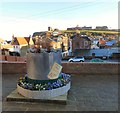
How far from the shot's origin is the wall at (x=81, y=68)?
7.77m

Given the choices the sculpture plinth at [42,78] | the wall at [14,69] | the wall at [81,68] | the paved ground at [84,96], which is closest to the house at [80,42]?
the wall at [81,68]

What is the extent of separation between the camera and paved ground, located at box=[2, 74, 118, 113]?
14.0 feet

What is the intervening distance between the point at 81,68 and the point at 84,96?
278 cm

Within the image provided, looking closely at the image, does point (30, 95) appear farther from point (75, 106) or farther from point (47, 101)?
point (75, 106)

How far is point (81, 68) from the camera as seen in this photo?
7.82m

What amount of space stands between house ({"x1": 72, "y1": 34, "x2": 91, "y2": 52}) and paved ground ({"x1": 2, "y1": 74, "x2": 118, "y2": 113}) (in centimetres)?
4001

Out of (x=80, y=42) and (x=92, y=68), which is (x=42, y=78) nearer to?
(x=92, y=68)

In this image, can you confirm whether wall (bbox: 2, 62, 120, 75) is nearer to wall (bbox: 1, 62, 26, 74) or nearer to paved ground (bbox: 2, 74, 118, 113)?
wall (bbox: 1, 62, 26, 74)

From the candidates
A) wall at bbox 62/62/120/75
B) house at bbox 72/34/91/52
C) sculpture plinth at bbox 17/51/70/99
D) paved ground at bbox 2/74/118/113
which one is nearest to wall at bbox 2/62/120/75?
wall at bbox 62/62/120/75

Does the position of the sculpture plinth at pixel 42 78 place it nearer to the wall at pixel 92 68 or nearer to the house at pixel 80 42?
the wall at pixel 92 68

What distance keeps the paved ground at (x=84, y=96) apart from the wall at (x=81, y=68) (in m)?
0.52

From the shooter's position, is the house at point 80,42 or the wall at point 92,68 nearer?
the wall at point 92,68

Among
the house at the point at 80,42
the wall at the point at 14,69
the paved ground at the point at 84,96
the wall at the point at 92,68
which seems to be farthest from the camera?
the house at the point at 80,42

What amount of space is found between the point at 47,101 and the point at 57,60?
1104 mm
